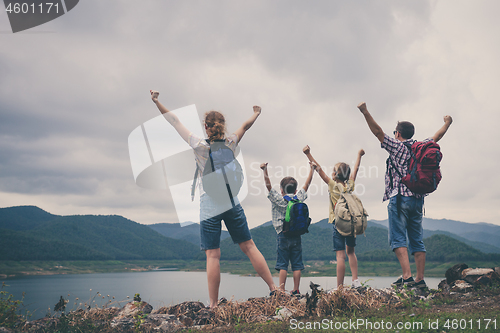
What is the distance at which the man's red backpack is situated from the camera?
15.6 feet

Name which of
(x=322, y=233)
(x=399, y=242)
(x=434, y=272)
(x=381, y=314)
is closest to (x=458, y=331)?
(x=381, y=314)

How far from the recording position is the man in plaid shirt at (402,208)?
4.93 meters

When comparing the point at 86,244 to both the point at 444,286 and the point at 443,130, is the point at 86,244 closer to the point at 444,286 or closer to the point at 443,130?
the point at 444,286

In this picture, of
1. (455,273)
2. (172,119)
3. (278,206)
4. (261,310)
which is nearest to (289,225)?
(278,206)

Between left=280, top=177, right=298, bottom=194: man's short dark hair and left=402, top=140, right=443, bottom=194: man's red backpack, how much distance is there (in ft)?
6.38

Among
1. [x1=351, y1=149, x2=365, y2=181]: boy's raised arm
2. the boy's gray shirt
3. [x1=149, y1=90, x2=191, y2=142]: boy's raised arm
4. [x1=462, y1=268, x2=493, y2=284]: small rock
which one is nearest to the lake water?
[x1=462, y1=268, x2=493, y2=284]: small rock

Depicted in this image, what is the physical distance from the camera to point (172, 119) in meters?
4.34

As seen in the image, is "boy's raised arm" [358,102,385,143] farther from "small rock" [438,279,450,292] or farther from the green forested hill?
the green forested hill

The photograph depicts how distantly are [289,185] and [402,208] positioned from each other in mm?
1964

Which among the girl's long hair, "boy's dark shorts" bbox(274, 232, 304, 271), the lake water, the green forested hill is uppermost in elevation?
the girl's long hair

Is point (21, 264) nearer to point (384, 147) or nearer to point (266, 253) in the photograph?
point (266, 253)

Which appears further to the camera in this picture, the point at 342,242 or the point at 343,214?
the point at 342,242

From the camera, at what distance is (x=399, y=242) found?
494 cm

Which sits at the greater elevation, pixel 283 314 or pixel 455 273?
pixel 455 273
